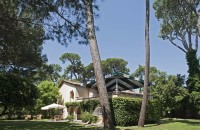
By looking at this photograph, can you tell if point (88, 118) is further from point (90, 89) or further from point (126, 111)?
point (90, 89)

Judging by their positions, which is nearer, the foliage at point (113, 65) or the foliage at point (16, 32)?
the foliage at point (16, 32)

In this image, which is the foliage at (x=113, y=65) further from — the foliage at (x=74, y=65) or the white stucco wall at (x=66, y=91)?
the white stucco wall at (x=66, y=91)

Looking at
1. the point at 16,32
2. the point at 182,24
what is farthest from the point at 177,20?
the point at 16,32

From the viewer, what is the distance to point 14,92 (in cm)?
2205

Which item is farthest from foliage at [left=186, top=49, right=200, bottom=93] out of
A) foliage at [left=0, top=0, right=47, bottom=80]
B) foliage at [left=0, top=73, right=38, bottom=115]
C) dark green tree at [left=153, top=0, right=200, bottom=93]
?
foliage at [left=0, top=0, right=47, bottom=80]

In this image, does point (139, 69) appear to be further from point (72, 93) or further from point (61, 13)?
point (61, 13)

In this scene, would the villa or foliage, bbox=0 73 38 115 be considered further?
the villa

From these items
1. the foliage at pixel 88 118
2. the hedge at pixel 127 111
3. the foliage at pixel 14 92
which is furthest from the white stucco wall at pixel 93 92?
the foliage at pixel 14 92

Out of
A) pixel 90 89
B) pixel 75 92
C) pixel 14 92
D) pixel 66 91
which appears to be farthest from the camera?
pixel 66 91

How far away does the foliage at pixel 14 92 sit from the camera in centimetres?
2177

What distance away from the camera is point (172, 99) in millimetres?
30078

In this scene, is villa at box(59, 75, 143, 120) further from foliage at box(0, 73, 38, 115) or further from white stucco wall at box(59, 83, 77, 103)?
foliage at box(0, 73, 38, 115)

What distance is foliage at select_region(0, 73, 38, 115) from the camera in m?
21.8

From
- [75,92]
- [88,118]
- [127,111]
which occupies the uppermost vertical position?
[75,92]
